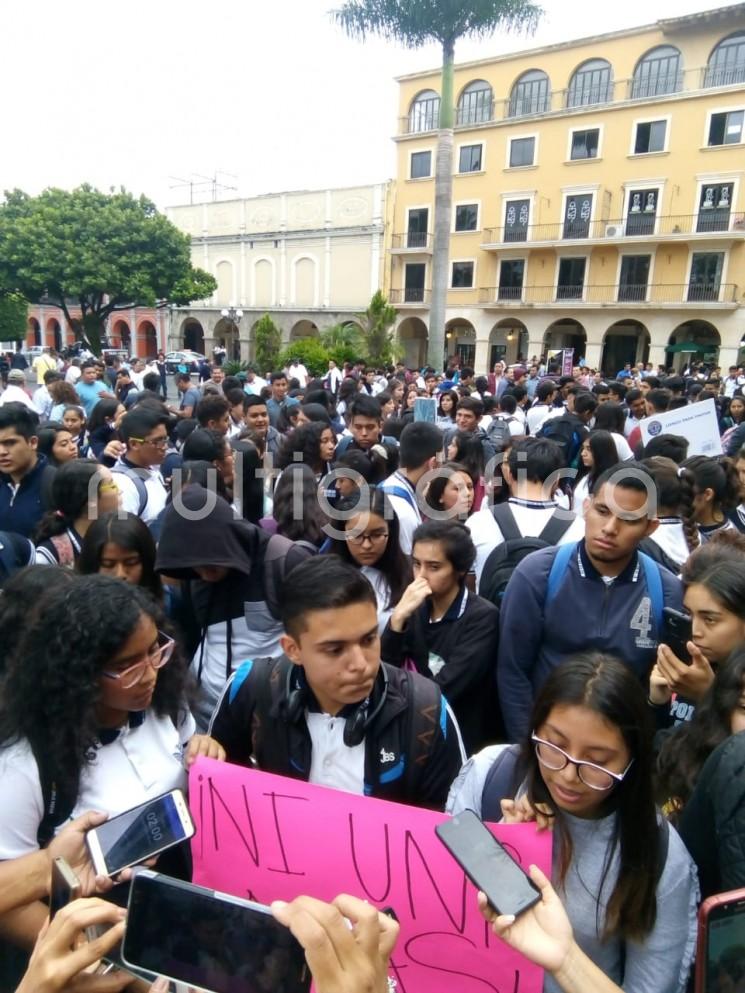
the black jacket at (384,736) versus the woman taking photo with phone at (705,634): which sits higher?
the woman taking photo with phone at (705,634)

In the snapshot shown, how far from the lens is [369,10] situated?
15055 millimetres

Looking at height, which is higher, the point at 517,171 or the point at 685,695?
the point at 517,171

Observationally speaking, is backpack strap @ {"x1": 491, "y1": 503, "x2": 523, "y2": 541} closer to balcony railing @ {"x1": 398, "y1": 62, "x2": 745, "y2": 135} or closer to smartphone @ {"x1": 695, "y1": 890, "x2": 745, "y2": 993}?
smartphone @ {"x1": 695, "y1": 890, "x2": 745, "y2": 993}

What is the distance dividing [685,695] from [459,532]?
915 millimetres

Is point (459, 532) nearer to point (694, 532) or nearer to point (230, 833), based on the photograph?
point (230, 833)

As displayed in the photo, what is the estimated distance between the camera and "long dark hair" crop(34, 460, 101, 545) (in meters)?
3.03

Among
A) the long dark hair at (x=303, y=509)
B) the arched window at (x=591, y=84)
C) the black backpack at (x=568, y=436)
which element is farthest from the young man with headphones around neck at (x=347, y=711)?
the arched window at (x=591, y=84)

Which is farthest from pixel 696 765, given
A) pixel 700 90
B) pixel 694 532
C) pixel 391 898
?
pixel 700 90

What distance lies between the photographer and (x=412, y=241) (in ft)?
104

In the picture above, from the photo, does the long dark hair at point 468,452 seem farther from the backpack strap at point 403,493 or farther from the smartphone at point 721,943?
the smartphone at point 721,943

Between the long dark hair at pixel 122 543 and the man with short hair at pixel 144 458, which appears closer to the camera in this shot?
the long dark hair at pixel 122 543

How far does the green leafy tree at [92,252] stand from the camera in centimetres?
2664

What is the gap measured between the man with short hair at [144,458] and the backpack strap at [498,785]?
9.02 feet

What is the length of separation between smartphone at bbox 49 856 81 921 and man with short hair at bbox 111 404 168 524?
110 inches
